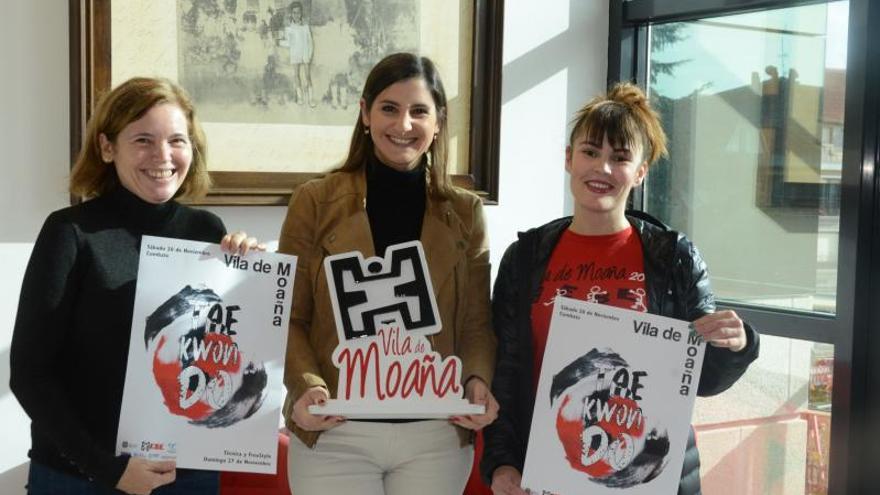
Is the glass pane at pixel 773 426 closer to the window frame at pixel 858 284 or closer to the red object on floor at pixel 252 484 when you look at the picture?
the window frame at pixel 858 284

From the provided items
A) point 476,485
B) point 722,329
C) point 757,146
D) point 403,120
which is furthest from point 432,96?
point 757,146

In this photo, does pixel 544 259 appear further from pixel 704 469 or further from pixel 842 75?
pixel 704 469

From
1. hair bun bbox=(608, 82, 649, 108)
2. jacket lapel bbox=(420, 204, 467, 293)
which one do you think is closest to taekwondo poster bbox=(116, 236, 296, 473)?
jacket lapel bbox=(420, 204, 467, 293)

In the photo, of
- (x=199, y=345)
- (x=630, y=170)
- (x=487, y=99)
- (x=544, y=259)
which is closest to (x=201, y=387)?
(x=199, y=345)

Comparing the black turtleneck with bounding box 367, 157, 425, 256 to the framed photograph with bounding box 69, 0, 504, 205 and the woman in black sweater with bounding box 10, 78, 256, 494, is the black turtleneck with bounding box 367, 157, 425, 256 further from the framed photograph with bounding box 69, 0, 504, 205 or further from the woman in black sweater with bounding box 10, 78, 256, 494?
the framed photograph with bounding box 69, 0, 504, 205

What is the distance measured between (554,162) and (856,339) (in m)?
1.14

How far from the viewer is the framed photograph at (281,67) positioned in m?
2.55

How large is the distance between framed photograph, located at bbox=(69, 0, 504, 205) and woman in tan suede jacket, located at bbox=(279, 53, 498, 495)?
88 centimetres

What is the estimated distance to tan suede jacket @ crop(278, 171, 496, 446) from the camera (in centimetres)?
189

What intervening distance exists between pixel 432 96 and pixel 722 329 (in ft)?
2.21

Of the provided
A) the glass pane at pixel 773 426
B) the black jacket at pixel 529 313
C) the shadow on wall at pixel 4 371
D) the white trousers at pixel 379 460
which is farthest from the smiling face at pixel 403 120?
the glass pane at pixel 773 426

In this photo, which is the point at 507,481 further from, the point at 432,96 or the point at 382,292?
the point at 432,96

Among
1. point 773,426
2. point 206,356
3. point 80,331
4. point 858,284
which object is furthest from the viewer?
point 773,426

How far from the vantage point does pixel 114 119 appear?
1.71 metres
